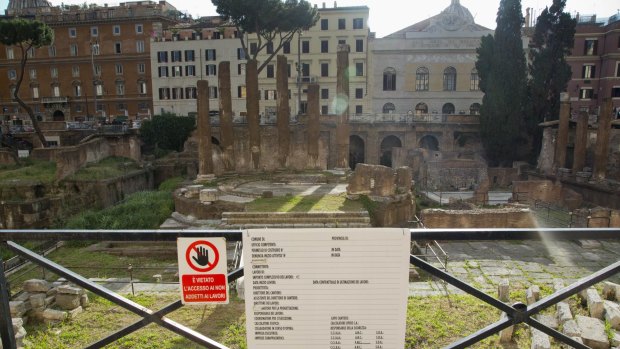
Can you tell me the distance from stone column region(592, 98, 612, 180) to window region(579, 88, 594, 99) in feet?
56.1

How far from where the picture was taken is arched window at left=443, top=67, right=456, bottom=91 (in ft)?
124

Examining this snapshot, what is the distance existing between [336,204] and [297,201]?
1426mm

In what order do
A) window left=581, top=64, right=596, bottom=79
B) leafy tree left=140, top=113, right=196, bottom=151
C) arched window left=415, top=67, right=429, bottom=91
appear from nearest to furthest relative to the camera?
leafy tree left=140, top=113, right=196, bottom=151
arched window left=415, top=67, right=429, bottom=91
window left=581, top=64, right=596, bottom=79

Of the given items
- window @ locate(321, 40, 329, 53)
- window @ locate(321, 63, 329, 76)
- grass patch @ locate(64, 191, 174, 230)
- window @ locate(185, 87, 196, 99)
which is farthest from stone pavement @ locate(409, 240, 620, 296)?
window @ locate(185, 87, 196, 99)

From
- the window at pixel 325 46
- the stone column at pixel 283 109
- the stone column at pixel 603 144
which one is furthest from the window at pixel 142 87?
the stone column at pixel 603 144

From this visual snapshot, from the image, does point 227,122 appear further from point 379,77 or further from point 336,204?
point 379,77

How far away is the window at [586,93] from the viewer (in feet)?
128

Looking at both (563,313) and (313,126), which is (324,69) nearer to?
(313,126)

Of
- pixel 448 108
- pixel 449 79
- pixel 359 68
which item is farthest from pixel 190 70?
pixel 448 108

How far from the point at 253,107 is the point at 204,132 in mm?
2841

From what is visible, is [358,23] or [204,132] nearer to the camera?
[204,132]

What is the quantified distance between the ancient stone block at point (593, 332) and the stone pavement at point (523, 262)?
8.95 feet

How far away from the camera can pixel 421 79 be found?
3828cm

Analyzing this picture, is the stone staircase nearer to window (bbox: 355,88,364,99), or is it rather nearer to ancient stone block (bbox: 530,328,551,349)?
ancient stone block (bbox: 530,328,551,349)
